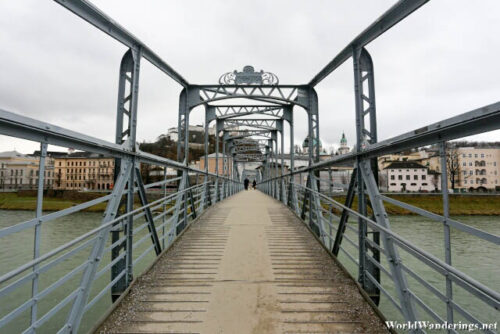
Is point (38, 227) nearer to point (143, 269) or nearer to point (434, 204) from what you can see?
point (143, 269)

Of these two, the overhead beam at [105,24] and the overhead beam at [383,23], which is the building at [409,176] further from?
the overhead beam at [105,24]

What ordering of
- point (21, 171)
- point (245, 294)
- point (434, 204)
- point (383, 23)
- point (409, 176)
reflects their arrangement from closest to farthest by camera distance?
1. point (21, 171)
2. point (245, 294)
3. point (383, 23)
4. point (409, 176)
5. point (434, 204)

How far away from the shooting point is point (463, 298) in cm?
660

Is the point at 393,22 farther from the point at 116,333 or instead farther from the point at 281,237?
the point at 116,333

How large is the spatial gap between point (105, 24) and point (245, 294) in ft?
12.6

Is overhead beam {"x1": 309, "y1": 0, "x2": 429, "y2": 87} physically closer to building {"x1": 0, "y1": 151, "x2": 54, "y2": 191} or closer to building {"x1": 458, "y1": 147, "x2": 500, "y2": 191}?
building {"x1": 458, "y1": 147, "x2": 500, "y2": 191}

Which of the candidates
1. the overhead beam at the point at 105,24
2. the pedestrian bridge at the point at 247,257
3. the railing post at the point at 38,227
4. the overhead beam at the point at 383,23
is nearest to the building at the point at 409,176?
the pedestrian bridge at the point at 247,257

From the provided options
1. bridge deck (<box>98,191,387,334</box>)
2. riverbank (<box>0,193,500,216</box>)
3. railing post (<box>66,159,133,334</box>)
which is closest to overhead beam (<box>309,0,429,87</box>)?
bridge deck (<box>98,191,387,334</box>)

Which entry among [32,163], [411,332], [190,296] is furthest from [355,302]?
[32,163]

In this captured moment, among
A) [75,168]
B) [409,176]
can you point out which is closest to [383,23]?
[75,168]

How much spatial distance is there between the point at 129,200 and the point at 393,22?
4.14 metres

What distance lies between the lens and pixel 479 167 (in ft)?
7.14

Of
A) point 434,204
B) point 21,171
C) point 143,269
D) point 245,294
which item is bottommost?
point 143,269

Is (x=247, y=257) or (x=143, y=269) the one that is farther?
(x=143, y=269)
